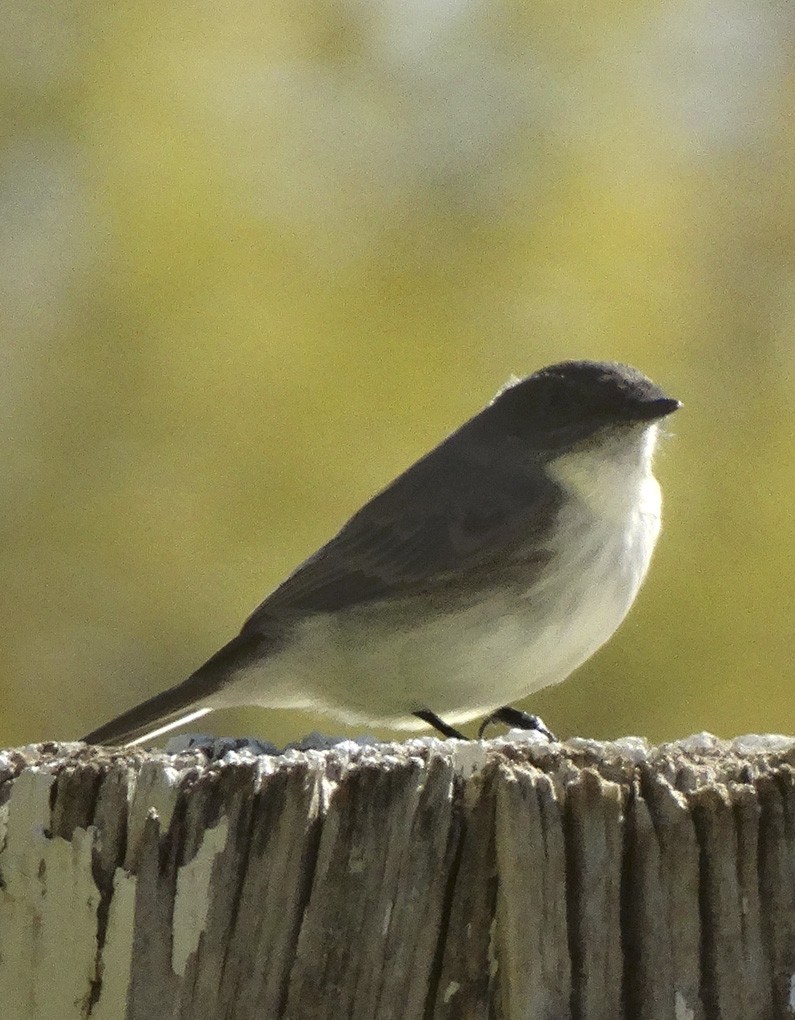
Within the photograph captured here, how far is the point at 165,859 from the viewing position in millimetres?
2400

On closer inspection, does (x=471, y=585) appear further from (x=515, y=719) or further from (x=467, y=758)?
(x=467, y=758)

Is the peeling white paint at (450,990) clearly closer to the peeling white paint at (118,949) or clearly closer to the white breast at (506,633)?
the peeling white paint at (118,949)

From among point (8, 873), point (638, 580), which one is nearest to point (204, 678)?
point (638, 580)

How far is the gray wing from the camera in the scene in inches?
174

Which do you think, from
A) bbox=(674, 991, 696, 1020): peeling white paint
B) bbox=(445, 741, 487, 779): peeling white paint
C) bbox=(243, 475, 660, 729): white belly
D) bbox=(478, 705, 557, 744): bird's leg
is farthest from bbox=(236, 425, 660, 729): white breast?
bbox=(674, 991, 696, 1020): peeling white paint

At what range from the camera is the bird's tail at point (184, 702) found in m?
4.31

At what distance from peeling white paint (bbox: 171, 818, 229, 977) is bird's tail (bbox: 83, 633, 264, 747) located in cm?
194

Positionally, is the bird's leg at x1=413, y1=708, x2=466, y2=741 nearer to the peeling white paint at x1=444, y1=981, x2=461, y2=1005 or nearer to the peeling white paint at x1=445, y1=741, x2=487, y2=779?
the peeling white paint at x1=445, y1=741, x2=487, y2=779

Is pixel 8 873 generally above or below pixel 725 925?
above

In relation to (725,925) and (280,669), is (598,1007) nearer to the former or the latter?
(725,925)

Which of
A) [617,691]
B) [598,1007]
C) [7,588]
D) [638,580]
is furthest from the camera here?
[7,588]

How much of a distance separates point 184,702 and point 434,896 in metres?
2.26

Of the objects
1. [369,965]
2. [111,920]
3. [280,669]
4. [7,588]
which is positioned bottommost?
[369,965]

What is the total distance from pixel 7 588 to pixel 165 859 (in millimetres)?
4067
